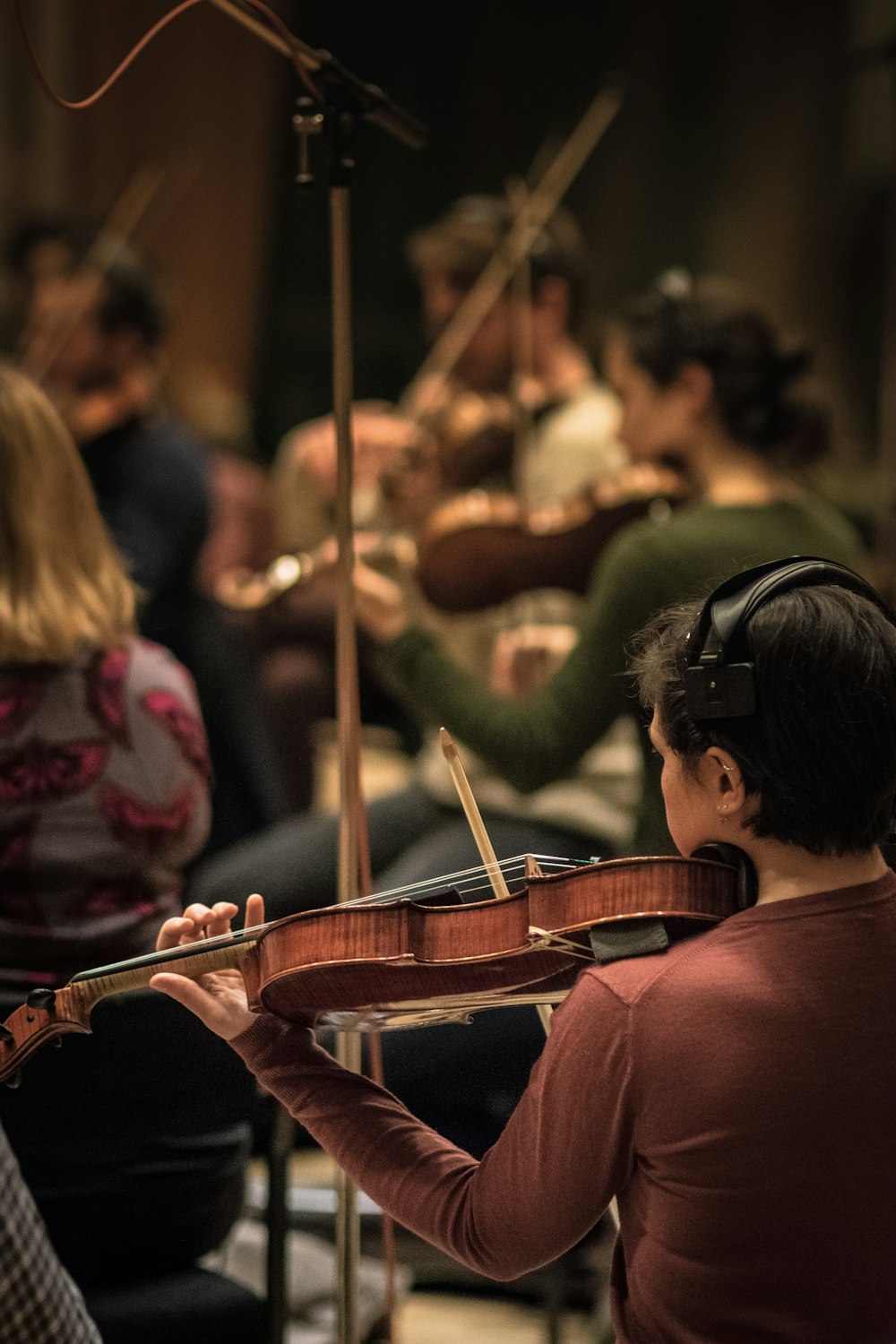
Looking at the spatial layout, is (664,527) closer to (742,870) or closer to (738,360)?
(738,360)

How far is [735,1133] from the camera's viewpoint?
95cm

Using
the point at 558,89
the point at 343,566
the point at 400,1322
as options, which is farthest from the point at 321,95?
the point at 558,89

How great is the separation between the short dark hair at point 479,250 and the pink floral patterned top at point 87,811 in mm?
1398

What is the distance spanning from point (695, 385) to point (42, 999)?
1.22 metres

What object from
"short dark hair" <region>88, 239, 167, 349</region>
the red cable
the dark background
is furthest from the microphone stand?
the dark background

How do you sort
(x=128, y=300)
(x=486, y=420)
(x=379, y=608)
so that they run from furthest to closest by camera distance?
1. (x=128, y=300)
2. (x=486, y=420)
3. (x=379, y=608)

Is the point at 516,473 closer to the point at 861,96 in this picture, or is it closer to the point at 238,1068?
the point at 238,1068

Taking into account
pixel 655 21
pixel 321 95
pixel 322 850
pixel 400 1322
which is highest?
pixel 655 21

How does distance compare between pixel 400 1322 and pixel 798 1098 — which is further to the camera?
pixel 400 1322

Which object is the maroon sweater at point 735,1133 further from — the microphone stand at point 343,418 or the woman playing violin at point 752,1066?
the microphone stand at point 343,418

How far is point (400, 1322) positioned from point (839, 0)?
4192 millimetres

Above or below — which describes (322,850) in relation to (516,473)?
below

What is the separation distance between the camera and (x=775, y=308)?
5.11 m

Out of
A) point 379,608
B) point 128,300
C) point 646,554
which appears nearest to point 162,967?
point 646,554
